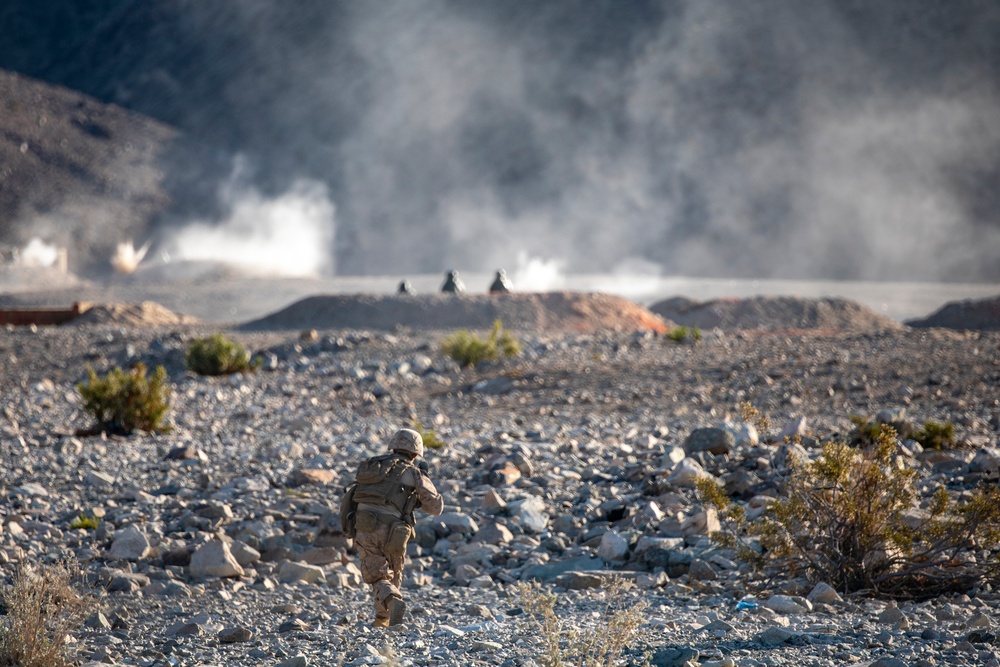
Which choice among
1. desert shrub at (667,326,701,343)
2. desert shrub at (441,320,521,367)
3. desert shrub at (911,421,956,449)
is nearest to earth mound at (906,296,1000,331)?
desert shrub at (667,326,701,343)

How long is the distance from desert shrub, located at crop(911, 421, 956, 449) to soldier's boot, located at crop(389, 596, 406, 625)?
4.72 meters

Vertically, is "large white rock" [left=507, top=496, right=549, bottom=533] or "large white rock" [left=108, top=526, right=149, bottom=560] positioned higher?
"large white rock" [left=507, top=496, right=549, bottom=533]

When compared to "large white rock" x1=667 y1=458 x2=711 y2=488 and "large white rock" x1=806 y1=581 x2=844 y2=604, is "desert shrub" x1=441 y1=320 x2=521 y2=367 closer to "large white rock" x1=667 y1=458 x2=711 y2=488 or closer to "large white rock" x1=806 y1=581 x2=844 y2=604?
"large white rock" x1=667 y1=458 x2=711 y2=488

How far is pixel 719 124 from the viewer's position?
77.9 m

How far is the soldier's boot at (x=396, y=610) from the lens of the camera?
167 inches

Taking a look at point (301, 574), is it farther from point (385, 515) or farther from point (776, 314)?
point (776, 314)

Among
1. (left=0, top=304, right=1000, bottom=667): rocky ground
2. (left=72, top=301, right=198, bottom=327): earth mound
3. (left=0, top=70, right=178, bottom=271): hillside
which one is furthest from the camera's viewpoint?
(left=0, top=70, right=178, bottom=271): hillside

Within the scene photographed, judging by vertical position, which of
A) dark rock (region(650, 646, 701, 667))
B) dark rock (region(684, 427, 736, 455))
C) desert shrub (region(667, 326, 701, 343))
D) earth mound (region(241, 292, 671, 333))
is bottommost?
dark rock (region(650, 646, 701, 667))

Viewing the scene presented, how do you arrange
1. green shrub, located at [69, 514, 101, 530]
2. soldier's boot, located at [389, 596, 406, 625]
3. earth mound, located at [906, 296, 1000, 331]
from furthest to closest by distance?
earth mound, located at [906, 296, 1000, 331], green shrub, located at [69, 514, 101, 530], soldier's boot, located at [389, 596, 406, 625]

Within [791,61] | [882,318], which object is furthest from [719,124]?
[882,318]

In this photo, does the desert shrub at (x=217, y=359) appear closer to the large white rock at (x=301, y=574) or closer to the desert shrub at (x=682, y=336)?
the desert shrub at (x=682, y=336)

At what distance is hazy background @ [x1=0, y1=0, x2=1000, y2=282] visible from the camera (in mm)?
72125

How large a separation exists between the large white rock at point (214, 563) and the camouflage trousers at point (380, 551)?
103 centimetres

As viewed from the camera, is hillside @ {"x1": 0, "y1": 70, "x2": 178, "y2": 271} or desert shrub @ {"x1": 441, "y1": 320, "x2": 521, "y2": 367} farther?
hillside @ {"x1": 0, "y1": 70, "x2": 178, "y2": 271}
